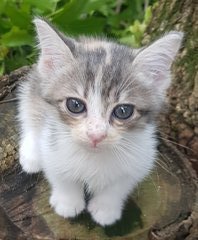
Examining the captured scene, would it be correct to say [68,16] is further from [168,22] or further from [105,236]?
[105,236]

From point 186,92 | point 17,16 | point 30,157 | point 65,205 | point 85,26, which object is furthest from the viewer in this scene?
point 85,26

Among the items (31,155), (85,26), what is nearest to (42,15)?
(85,26)

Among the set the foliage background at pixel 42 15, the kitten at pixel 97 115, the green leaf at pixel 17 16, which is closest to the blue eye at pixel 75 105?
the kitten at pixel 97 115

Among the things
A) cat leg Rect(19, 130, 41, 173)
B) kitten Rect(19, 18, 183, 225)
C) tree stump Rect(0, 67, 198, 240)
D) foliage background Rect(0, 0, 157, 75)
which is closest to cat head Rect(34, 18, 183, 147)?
kitten Rect(19, 18, 183, 225)

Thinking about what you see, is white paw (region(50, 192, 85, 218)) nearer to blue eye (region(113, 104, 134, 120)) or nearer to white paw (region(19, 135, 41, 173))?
white paw (region(19, 135, 41, 173))

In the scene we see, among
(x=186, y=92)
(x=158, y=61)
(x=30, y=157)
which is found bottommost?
(x=30, y=157)

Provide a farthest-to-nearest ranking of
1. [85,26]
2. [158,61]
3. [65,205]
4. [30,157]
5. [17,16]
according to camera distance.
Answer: [85,26] < [17,16] < [30,157] < [65,205] < [158,61]

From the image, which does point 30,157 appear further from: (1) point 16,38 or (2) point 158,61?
(1) point 16,38

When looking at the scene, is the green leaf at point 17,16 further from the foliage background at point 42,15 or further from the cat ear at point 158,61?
the cat ear at point 158,61
